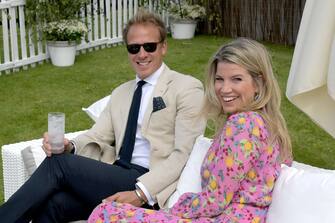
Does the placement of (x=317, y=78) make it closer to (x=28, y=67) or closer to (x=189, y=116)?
(x=189, y=116)

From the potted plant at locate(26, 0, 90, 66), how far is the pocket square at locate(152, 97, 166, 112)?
499 centimetres

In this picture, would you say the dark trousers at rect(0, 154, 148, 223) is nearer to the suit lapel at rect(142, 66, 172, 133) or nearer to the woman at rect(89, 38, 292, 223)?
the suit lapel at rect(142, 66, 172, 133)

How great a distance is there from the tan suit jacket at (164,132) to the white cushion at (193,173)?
2.5 inches

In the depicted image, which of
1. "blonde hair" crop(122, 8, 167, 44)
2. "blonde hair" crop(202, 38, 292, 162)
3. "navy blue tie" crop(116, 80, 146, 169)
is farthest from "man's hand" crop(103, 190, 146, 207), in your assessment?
"blonde hair" crop(122, 8, 167, 44)

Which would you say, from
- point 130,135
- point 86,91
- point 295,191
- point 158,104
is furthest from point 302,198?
point 86,91

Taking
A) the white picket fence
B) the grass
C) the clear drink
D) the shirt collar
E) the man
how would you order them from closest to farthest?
the clear drink, the man, the shirt collar, the grass, the white picket fence

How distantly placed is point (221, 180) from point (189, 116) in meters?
0.63

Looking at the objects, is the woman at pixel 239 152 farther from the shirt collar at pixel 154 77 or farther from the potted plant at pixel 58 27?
the potted plant at pixel 58 27

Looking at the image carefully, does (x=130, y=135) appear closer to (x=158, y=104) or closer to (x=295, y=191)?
(x=158, y=104)

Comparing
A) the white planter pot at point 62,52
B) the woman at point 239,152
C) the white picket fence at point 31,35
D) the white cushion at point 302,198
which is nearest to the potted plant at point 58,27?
the white planter pot at point 62,52

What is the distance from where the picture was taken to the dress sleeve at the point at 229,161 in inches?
83.8

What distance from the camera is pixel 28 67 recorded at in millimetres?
7695

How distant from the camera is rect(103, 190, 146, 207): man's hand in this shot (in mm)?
2588

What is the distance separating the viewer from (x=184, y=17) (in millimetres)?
9828
